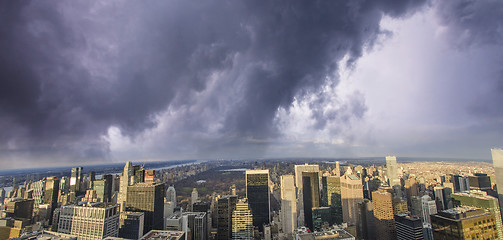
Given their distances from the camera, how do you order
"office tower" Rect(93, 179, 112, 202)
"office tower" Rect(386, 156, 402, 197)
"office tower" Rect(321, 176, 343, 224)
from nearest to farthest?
"office tower" Rect(321, 176, 343, 224)
"office tower" Rect(93, 179, 112, 202)
"office tower" Rect(386, 156, 402, 197)

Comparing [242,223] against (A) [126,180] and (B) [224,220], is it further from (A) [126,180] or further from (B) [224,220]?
(A) [126,180]

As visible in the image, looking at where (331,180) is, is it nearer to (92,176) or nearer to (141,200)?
(141,200)

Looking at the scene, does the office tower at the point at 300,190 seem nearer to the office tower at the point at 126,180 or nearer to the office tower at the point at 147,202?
the office tower at the point at 147,202

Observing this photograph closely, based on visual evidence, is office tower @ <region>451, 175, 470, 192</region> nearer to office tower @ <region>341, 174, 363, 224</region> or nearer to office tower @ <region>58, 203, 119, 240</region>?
office tower @ <region>341, 174, 363, 224</region>

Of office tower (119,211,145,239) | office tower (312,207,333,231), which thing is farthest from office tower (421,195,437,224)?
office tower (119,211,145,239)

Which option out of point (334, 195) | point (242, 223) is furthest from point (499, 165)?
point (242, 223)

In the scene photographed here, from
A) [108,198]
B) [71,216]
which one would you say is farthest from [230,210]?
[108,198]

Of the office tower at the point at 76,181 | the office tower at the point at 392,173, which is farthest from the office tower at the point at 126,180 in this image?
the office tower at the point at 392,173
